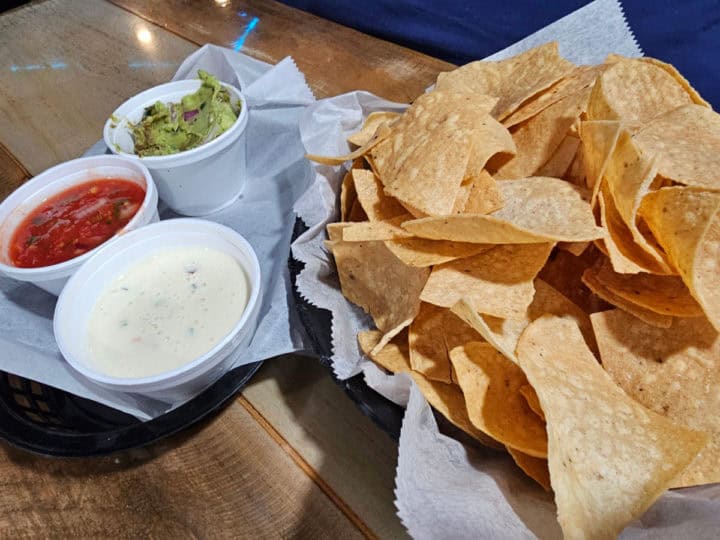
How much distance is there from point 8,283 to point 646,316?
1304 mm

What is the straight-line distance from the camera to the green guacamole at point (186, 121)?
1.34 meters

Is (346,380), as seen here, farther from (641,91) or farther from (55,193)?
(55,193)

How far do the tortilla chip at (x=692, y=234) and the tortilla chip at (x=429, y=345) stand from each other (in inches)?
13.8

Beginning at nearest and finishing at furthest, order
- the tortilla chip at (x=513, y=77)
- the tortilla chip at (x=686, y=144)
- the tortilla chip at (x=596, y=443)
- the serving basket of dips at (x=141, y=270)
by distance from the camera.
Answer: the tortilla chip at (x=596, y=443) → the tortilla chip at (x=686, y=144) → the serving basket of dips at (x=141, y=270) → the tortilla chip at (x=513, y=77)

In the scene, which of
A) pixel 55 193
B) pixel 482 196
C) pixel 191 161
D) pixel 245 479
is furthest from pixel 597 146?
pixel 55 193

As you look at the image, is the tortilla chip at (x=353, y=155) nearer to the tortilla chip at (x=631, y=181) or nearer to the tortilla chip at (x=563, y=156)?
the tortilla chip at (x=563, y=156)

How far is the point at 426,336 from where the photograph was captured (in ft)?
2.96

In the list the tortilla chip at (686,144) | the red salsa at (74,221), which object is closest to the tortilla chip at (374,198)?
the tortilla chip at (686,144)

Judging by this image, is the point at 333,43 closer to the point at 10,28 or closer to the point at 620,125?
the point at 620,125

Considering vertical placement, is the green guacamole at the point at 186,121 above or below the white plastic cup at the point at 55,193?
above

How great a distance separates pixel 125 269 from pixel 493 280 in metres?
0.76

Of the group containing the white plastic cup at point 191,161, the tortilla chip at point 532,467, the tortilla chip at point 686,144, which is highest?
the tortilla chip at point 686,144

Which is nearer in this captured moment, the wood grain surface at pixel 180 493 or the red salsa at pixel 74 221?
the wood grain surface at pixel 180 493

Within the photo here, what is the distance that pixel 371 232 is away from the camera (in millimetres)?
902
